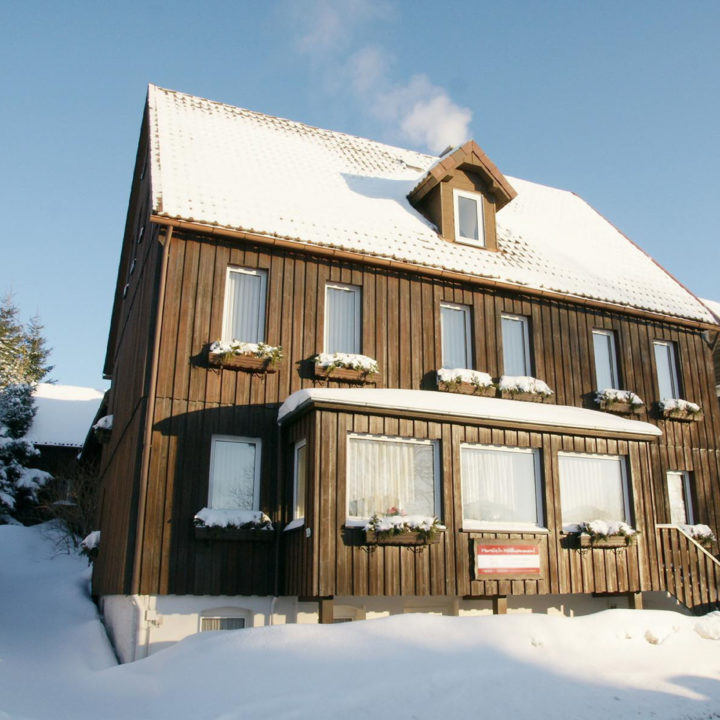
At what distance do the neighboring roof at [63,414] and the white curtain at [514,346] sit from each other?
82.2 feet

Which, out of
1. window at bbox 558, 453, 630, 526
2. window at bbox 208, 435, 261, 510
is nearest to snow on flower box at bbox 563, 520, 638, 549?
window at bbox 558, 453, 630, 526

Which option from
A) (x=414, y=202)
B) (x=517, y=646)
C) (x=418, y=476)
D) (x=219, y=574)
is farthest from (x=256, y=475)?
(x=414, y=202)

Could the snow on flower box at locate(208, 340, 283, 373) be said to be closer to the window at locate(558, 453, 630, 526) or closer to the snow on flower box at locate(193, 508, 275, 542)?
the snow on flower box at locate(193, 508, 275, 542)

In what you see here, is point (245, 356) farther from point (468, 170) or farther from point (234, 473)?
point (468, 170)

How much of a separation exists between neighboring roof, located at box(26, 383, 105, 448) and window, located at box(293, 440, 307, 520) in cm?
2542

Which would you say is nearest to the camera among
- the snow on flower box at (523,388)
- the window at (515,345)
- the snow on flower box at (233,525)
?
the snow on flower box at (233,525)

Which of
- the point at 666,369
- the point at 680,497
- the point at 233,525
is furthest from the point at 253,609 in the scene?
the point at 666,369

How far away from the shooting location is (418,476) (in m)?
12.4

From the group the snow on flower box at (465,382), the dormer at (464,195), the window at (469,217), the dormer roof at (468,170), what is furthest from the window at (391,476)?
the dormer roof at (468,170)

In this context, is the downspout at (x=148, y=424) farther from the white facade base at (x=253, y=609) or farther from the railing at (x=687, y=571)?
the railing at (x=687, y=571)

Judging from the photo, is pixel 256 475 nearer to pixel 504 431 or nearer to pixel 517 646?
pixel 504 431

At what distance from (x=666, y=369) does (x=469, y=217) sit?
236 inches

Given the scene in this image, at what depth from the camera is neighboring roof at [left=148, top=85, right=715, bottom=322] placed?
48.0 ft

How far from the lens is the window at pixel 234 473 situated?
504 inches
